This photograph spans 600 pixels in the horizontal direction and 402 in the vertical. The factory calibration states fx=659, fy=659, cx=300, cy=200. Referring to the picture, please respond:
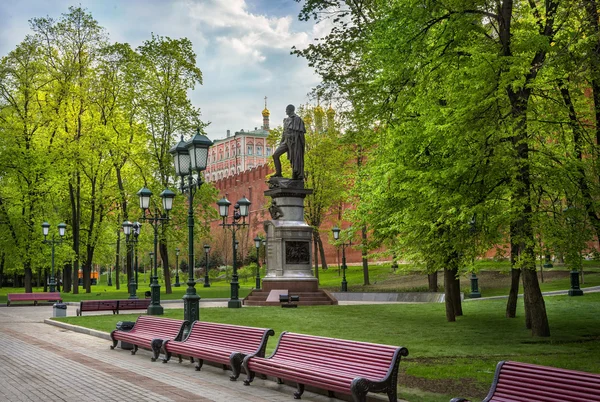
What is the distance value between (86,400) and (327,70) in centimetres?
1841

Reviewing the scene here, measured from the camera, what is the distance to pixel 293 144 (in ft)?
87.2

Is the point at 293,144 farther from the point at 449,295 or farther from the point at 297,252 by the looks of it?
the point at 449,295

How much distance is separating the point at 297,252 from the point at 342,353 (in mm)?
17429

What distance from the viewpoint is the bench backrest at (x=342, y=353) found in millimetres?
7273

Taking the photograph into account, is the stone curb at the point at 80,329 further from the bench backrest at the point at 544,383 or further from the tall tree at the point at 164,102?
the tall tree at the point at 164,102

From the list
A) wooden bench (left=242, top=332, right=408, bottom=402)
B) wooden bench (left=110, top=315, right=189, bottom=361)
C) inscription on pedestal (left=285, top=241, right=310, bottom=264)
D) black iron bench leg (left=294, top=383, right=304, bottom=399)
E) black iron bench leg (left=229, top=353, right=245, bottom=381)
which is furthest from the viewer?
inscription on pedestal (left=285, top=241, right=310, bottom=264)

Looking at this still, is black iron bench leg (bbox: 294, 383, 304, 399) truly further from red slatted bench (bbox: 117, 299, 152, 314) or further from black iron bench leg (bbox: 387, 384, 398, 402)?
red slatted bench (bbox: 117, 299, 152, 314)

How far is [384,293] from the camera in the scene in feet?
100

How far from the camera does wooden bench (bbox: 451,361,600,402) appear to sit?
4914mm

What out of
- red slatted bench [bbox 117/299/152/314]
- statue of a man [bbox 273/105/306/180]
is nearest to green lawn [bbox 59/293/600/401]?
red slatted bench [bbox 117/299/152/314]

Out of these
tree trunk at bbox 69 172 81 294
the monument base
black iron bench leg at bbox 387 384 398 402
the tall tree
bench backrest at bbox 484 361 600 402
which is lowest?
black iron bench leg at bbox 387 384 398 402

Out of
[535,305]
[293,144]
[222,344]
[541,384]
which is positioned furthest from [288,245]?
[541,384]

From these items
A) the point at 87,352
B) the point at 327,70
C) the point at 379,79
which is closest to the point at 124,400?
the point at 87,352

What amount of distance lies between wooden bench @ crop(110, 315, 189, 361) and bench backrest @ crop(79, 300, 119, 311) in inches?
307
